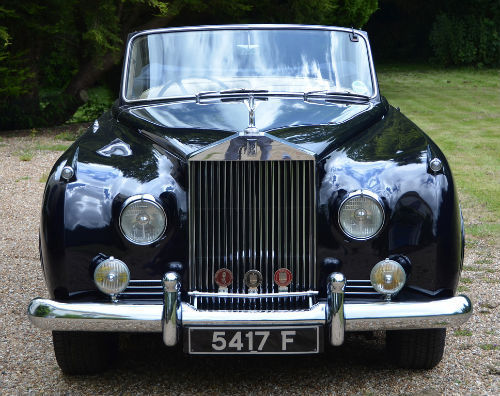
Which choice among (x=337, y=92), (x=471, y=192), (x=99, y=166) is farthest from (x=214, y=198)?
(x=471, y=192)

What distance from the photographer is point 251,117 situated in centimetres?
359

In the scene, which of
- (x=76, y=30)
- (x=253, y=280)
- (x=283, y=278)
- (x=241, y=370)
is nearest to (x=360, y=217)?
(x=283, y=278)

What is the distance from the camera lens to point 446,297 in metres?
3.36

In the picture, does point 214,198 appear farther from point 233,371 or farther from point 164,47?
point 164,47

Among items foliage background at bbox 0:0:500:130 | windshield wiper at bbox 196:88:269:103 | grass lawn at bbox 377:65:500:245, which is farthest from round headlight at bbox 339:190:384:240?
foliage background at bbox 0:0:500:130

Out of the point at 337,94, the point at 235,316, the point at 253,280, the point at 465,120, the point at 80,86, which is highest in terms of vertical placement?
the point at 80,86

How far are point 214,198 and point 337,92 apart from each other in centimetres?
138

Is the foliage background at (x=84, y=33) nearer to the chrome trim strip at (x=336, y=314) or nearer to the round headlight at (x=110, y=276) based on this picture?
the round headlight at (x=110, y=276)

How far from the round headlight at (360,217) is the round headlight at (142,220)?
0.78 meters

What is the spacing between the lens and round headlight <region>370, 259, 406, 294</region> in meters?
3.26

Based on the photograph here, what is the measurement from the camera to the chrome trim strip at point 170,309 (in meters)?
3.12

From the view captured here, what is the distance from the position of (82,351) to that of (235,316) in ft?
2.95

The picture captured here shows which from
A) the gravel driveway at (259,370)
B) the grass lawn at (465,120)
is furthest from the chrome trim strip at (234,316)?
the grass lawn at (465,120)

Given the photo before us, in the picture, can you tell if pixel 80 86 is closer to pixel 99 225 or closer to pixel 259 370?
pixel 259 370
